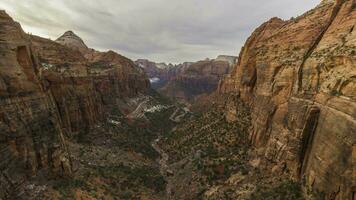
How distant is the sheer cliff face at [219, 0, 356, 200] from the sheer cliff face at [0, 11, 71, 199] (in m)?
29.2

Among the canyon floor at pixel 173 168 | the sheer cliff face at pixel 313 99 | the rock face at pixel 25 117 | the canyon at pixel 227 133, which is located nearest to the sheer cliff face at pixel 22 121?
the rock face at pixel 25 117

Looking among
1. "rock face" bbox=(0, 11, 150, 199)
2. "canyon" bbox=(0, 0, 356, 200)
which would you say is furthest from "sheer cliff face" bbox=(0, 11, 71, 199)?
"canyon" bbox=(0, 0, 356, 200)

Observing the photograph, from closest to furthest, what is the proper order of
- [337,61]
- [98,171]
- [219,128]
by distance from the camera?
1. [337,61]
2. [98,171]
3. [219,128]

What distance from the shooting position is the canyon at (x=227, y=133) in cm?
2833

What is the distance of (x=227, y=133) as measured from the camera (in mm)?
53469

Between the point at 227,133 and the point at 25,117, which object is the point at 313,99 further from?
the point at 25,117

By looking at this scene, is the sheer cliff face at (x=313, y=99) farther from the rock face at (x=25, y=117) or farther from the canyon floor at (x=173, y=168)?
the rock face at (x=25, y=117)

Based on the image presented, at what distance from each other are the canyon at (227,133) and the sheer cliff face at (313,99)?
0.45 ft

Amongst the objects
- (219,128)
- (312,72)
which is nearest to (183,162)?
(219,128)

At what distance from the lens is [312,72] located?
33406mm

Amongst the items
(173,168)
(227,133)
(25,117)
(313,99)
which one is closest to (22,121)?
(25,117)

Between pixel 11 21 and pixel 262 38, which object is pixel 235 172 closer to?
pixel 262 38

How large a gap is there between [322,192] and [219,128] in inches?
1246

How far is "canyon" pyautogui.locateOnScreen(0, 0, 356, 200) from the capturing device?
92.9 ft
